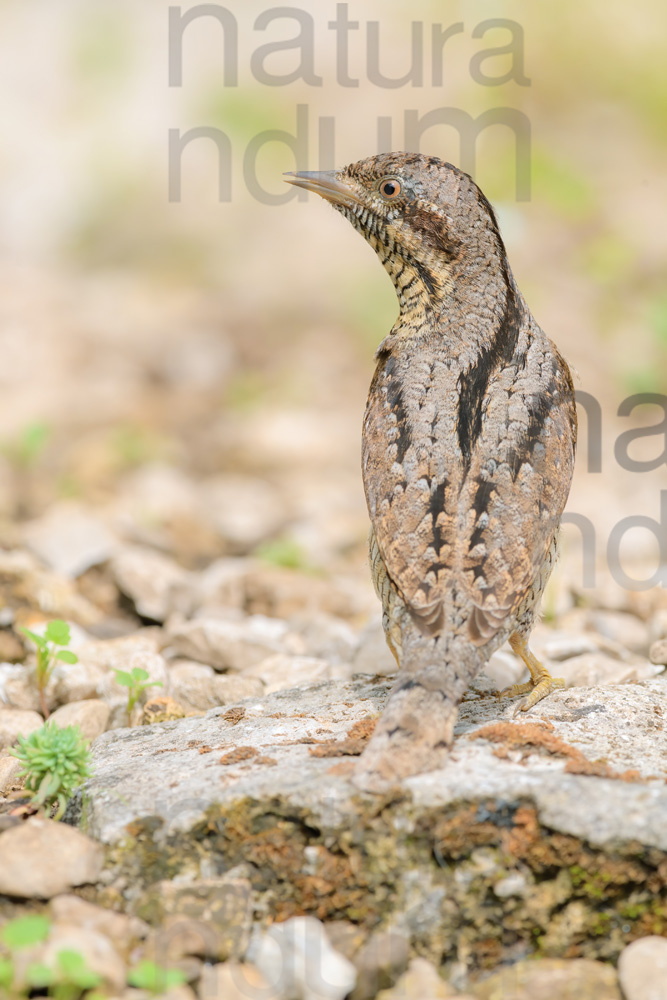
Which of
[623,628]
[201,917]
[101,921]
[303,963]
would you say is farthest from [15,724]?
[623,628]

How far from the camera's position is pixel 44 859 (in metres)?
2.56

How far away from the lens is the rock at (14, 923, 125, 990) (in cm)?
224

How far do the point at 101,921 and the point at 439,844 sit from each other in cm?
87

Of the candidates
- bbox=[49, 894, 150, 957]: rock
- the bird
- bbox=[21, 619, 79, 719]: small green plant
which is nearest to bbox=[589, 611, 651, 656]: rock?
the bird

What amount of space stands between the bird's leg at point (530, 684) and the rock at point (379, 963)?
1.17m

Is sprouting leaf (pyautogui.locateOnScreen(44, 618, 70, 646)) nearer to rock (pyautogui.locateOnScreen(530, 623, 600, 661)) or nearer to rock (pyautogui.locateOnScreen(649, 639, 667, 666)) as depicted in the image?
rock (pyautogui.locateOnScreen(530, 623, 600, 661))

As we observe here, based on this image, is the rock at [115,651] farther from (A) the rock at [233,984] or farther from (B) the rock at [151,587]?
(A) the rock at [233,984]

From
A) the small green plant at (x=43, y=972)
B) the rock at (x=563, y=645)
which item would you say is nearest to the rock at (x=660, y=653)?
the rock at (x=563, y=645)

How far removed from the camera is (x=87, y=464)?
303 inches

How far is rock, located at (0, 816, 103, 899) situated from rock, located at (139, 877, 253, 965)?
193 mm

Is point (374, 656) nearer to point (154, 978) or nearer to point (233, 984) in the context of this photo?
point (233, 984)

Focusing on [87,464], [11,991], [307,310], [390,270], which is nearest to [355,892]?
[11,991]

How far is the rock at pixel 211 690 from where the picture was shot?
13.4 ft

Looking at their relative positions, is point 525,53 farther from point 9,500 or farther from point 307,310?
point 9,500
